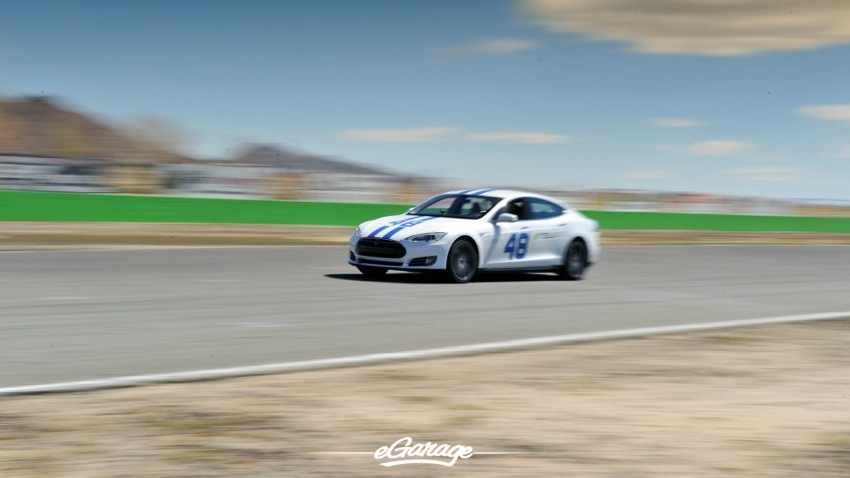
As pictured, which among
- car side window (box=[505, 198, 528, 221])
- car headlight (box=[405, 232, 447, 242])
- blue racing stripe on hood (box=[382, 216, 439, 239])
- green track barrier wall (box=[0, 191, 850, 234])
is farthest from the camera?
green track barrier wall (box=[0, 191, 850, 234])

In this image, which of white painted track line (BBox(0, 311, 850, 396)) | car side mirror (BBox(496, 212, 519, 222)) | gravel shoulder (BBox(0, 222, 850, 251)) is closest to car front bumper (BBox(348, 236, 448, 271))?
car side mirror (BBox(496, 212, 519, 222))

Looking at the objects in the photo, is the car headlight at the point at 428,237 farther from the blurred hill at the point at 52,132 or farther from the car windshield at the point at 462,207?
the blurred hill at the point at 52,132

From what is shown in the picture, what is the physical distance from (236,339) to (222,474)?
436 centimetres

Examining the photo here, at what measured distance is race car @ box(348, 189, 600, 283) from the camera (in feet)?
47.7

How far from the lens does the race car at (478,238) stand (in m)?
14.5

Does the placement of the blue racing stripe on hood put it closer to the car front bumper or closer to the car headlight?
the car front bumper

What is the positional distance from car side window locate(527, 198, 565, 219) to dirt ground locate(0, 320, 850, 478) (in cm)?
746

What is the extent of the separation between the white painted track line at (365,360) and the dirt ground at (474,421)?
19 centimetres

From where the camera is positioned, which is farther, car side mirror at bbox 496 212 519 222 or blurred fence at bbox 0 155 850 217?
blurred fence at bbox 0 155 850 217

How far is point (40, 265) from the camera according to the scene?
16094 millimetres

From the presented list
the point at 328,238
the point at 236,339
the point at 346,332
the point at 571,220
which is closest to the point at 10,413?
the point at 236,339

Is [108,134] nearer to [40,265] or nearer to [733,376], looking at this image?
[40,265]

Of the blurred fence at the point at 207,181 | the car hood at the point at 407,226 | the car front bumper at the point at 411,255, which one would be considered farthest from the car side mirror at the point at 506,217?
the blurred fence at the point at 207,181

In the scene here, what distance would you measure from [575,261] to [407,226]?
9.63 ft
